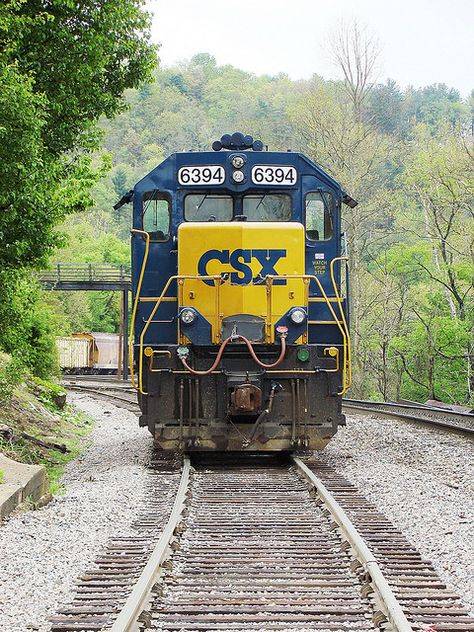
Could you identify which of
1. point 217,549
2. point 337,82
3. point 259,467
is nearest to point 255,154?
point 259,467

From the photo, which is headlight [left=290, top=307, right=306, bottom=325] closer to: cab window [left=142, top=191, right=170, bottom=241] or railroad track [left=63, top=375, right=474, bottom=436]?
cab window [left=142, top=191, right=170, bottom=241]

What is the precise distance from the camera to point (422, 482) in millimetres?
→ 8703

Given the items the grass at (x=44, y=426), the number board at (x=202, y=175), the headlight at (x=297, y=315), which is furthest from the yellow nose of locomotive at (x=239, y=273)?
the grass at (x=44, y=426)

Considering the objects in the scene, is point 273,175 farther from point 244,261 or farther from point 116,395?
point 116,395

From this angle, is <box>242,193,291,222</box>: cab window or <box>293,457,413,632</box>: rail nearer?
<box>293,457,413,632</box>: rail

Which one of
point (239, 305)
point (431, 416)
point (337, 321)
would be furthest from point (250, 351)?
point (431, 416)

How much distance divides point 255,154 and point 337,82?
26.7 m

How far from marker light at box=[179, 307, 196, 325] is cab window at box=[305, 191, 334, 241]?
1880 mm

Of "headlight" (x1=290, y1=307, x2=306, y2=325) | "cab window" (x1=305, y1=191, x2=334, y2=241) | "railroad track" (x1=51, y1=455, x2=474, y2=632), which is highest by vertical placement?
"cab window" (x1=305, y1=191, x2=334, y2=241)

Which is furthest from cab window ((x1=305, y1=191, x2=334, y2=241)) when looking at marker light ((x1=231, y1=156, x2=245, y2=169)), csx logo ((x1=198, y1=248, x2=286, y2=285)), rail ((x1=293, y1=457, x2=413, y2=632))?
rail ((x1=293, y1=457, x2=413, y2=632))

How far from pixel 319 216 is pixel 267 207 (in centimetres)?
70

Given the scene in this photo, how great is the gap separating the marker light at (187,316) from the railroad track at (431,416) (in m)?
5.45

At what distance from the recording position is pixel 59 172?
11688 millimetres

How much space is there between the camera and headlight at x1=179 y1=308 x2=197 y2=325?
9562 millimetres
